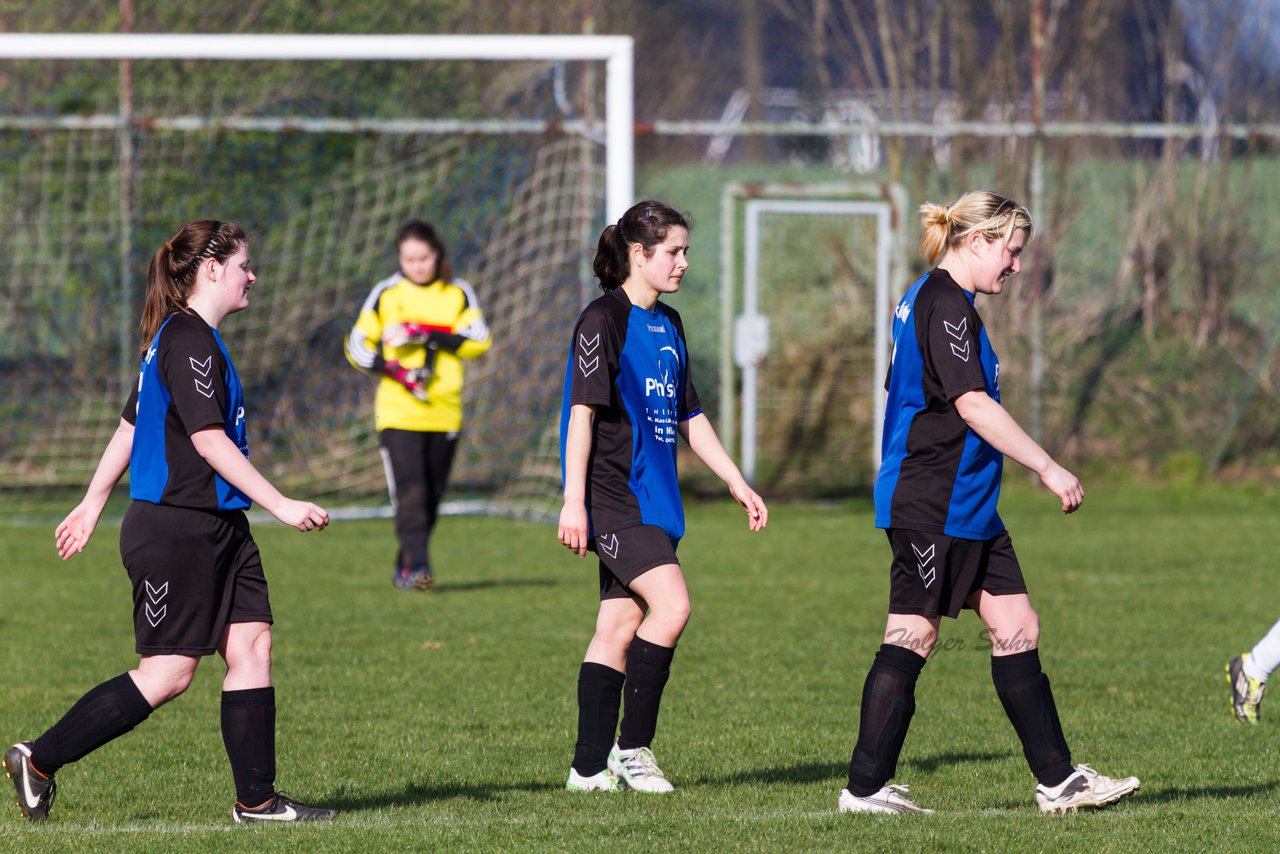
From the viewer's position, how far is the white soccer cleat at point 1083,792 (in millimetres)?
4973

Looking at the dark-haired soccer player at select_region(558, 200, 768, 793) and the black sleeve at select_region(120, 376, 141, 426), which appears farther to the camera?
the dark-haired soccer player at select_region(558, 200, 768, 793)

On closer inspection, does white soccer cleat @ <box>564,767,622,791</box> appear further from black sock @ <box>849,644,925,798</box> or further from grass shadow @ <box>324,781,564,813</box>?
black sock @ <box>849,644,925,798</box>

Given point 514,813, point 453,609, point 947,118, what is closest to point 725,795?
point 514,813

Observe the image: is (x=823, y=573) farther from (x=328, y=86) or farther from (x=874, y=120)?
(x=328, y=86)

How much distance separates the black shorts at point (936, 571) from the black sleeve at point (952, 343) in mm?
407

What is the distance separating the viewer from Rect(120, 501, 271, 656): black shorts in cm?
473

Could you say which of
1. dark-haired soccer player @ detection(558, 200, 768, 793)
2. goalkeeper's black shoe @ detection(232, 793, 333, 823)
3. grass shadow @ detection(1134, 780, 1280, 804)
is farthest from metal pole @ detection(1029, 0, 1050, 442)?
goalkeeper's black shoe @ detection(232, 793, 333, 823)

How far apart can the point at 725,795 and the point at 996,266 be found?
1734mm

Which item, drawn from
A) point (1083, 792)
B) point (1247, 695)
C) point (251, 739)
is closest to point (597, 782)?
point (251, 739)

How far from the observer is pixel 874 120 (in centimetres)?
1555

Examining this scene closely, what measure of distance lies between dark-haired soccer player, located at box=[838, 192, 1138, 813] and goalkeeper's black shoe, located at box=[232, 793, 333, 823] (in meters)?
1.47

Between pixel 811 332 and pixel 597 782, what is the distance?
10.3m

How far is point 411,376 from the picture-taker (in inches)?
392

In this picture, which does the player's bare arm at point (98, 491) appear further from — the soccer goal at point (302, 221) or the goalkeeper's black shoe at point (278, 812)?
the soccer goal at point (302, 221)
